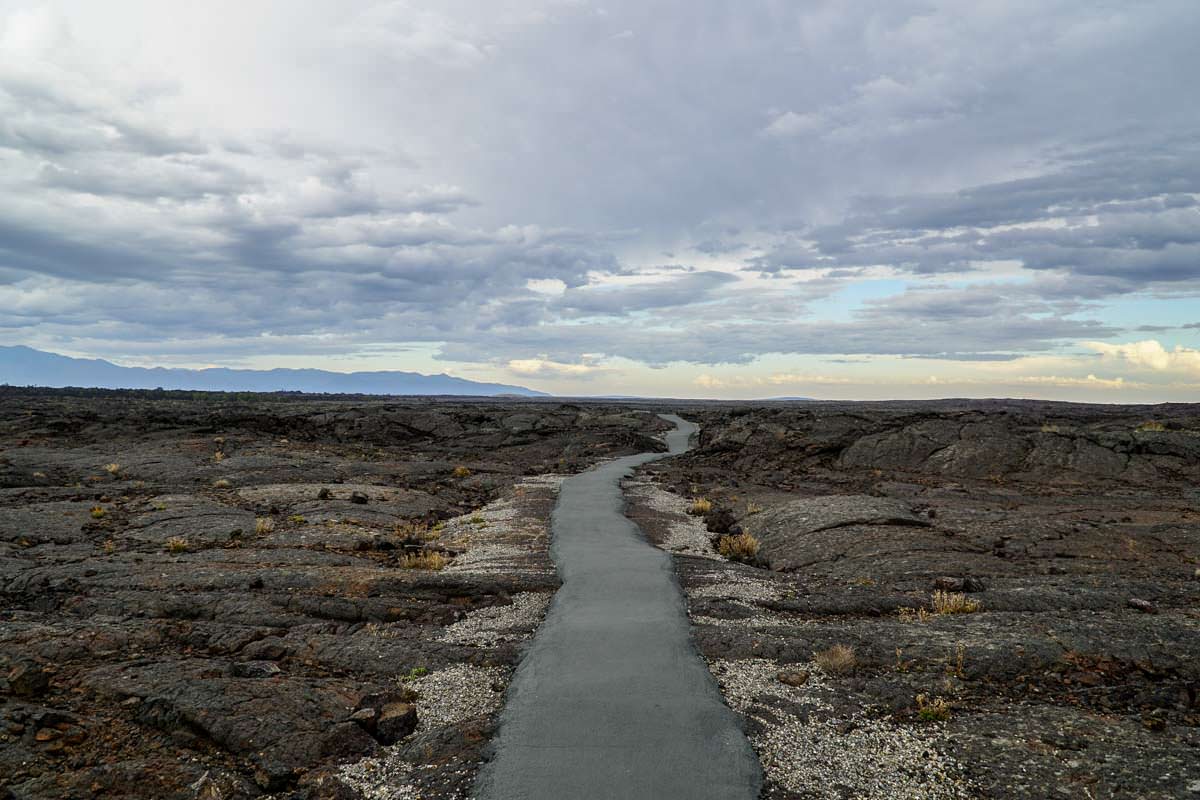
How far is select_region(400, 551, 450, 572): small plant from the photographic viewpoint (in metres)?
17.1

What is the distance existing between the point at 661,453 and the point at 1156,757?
48.7 meters

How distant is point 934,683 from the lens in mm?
10016

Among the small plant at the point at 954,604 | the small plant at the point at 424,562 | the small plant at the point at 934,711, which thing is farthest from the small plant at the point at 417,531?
the small plant at the point at 934,711

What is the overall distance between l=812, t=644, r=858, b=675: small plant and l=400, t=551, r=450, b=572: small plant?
9.66m

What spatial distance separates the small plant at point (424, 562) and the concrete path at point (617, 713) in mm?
3650

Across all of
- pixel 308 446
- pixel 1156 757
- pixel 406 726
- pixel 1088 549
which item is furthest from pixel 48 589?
pixel 308 446

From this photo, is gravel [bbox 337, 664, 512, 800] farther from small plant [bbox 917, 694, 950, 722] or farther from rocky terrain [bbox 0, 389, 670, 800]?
small plant [bbox 917, 694, 950, 722]

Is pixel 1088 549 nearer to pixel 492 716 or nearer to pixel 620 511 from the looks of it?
pixel 620 511

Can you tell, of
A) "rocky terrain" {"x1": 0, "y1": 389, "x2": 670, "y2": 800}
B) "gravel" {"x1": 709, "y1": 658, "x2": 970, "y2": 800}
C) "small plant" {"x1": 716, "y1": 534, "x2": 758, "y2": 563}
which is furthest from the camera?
"small plant" {"x1": 716, "y1": 534, "x2": 758, "y2": 563}

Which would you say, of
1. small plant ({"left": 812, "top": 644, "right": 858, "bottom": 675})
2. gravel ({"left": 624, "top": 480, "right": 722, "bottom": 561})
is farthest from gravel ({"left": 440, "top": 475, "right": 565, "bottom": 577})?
small plant ({"left": 812, "top": 644, "right": 858, "bottom": 675})

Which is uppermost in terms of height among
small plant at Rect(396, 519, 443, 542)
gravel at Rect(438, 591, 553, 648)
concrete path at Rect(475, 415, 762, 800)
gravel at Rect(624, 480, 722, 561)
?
concrete path at Rect(475, 415, 762, 800)

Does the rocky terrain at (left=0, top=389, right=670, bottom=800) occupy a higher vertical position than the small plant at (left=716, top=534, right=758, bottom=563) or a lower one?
higher

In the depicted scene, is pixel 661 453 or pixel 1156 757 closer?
pixel 1156 757

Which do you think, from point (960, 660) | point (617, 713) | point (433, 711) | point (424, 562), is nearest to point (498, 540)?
point (424, 562)
